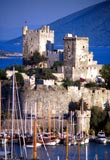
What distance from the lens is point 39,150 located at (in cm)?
3272

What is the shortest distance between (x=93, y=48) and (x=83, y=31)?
1.37 m

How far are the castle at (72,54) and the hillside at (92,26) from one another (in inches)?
1065

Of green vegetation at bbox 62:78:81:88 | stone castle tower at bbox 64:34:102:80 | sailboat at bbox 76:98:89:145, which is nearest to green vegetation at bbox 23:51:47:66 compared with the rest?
stone castle tower at bbox 64:34:102:80

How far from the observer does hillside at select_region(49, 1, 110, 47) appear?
75.5m

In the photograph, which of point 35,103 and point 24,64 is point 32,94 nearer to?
point 35,103

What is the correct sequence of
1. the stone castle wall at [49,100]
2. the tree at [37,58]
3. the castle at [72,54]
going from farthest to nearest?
the tree at [37,58] → the castle at [72,54] → the stone castle wall at [49,100]

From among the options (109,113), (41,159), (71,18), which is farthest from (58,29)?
(41,159)

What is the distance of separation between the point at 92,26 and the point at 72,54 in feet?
133

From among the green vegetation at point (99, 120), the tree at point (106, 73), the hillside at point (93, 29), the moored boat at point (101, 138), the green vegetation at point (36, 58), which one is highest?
the hillside at point (93, 29)

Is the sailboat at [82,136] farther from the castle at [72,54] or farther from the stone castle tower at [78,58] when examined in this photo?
the stone castle tower at [78,58]

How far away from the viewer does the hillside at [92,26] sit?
75500 millimetres

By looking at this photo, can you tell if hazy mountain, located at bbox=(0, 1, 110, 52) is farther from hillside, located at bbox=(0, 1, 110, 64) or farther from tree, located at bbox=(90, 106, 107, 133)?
tree, located at bbox=(90, 106, 107, 133)

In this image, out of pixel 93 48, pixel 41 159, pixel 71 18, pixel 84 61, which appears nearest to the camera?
pixel 41 159

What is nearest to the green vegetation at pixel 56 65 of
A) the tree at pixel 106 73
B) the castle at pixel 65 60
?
the castle at pixel 65 60
